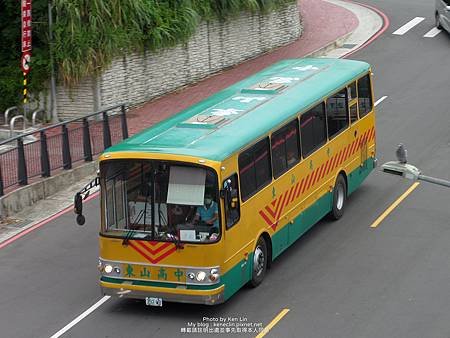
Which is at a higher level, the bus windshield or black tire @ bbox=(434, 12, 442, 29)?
the bus windshield

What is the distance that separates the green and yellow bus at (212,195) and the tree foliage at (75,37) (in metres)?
8.77

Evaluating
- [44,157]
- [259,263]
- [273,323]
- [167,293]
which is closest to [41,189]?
[44,157]

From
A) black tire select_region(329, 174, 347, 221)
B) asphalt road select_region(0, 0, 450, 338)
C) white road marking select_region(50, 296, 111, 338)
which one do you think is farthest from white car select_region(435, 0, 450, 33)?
white road marking select_region(50, 296, 111, 338)

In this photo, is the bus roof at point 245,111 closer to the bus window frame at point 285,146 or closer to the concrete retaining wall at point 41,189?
the bus window frame at point 285,146

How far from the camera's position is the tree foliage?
29.7 meters

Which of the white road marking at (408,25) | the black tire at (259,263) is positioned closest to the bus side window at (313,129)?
the black tire at (259,263)

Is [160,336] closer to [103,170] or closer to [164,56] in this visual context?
[103,170]

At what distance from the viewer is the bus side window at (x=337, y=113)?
2280 centimetres

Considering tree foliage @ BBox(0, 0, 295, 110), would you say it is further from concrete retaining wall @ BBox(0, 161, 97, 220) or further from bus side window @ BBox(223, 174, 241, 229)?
bus side window @ BBox(223, 174, 241, 229)

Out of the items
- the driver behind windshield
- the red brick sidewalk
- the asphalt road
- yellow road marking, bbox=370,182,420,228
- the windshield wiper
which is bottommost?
yellow road marking, bbox=370,182,420,228

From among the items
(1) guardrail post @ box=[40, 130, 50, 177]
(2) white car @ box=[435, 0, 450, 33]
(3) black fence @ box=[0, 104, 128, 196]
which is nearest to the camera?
(3) black fence @ box=[0, 104, 128, 196]

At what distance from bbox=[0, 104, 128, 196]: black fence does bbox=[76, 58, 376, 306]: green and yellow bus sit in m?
5.15

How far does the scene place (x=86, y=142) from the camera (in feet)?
86.1

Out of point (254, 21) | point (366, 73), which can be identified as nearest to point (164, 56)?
point (254, 21)
